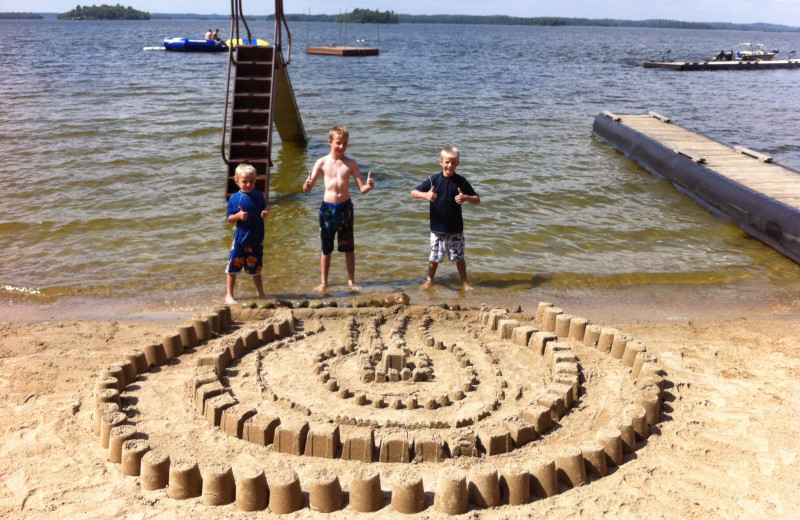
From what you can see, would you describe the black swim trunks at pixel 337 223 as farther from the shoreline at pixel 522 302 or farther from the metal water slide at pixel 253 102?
the metal water slide at pixel 253 102

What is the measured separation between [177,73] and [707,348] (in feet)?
118

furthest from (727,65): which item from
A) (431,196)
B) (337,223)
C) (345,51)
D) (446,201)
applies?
(337,223)

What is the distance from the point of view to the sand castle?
14.9ft

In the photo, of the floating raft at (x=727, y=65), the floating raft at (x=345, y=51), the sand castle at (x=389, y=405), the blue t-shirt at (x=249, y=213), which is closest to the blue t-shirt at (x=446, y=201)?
the sand castle at (x=389, y=405)

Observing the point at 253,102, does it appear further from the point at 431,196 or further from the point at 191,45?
the point at 191,45

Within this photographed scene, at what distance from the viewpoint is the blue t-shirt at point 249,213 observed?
810 centimetres

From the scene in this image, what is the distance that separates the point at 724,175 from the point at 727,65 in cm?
4067

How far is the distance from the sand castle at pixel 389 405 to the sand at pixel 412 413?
3 cm

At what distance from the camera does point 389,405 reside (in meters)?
5.60

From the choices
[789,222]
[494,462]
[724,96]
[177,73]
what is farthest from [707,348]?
[177,73]

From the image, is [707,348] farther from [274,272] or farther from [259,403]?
[274,272]

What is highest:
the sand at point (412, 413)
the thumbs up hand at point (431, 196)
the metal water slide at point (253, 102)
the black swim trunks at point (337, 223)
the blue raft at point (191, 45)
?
the blue raft at point (191, 45)

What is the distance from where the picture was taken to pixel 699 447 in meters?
5.25

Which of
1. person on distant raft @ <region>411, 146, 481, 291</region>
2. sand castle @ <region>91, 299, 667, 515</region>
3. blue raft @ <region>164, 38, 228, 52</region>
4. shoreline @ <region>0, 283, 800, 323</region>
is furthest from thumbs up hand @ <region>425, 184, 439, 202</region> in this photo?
blue raft @ <region>164, 38, 228, 52</region>
